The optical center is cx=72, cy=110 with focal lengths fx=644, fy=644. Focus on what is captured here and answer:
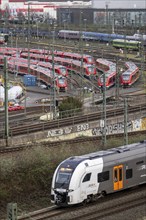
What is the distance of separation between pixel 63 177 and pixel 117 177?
6.46 feet

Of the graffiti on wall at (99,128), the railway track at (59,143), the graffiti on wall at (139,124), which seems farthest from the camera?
the graffiti on wall at (139,124)

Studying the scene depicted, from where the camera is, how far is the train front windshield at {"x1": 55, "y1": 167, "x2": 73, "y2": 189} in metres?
17.7

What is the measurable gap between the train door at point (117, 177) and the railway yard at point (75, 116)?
345 mm

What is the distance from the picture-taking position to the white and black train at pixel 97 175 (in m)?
17.7

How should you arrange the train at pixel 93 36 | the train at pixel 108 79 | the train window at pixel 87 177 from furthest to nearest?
the train at pixel 93 36 < the train at pixel 108 79 < the train window at pixel 87 177

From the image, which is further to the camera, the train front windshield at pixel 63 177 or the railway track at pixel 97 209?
the train front windshield at pixel 63 177

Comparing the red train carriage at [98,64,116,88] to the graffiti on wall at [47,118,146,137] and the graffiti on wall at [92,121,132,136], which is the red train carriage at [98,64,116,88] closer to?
the graffiti on wall at [47,118,146,137]

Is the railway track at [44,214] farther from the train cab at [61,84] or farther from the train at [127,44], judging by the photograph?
the train at [127,44]

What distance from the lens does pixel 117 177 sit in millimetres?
19031

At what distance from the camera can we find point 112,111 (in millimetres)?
36812

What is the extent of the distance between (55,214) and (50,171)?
10.7ft

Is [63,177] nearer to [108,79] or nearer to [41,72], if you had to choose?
[108,79]

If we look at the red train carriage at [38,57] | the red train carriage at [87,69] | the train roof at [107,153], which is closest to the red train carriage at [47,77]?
the red train carriage at [87,69]

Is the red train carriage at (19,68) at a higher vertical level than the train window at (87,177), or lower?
lower
